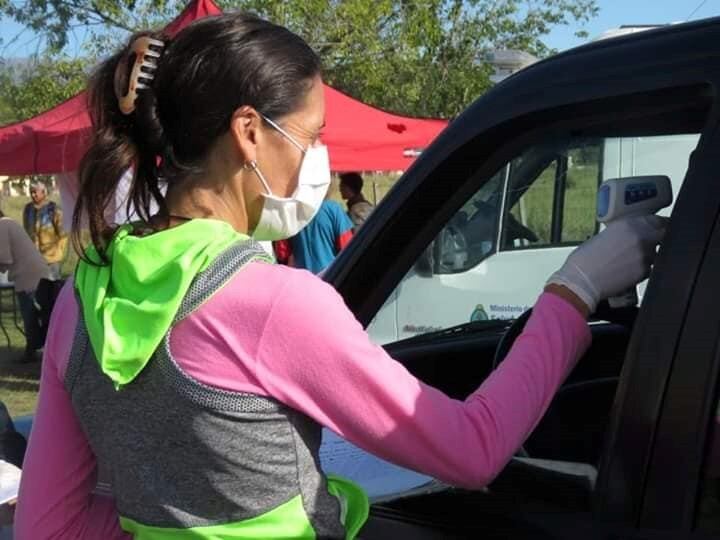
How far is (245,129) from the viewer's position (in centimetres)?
137

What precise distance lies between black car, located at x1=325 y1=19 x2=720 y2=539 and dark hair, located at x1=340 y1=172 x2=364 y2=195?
268 inches

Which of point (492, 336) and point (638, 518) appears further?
point (492, 336)

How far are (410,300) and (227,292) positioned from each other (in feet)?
4.12

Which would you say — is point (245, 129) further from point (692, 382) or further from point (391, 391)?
point (692, 382)

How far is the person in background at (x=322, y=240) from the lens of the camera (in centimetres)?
730

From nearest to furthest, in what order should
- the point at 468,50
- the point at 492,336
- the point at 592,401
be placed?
1. the point at 592,401
2. the point at 492,336
3. the point at 468,50

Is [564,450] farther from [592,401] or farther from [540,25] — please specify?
[540,25]

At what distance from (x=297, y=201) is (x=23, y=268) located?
28.5 feet

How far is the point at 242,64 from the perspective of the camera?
1.36 meters

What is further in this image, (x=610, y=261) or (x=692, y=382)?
(x=610, y=261)

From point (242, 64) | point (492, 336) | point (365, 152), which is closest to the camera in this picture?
point (242, 64)

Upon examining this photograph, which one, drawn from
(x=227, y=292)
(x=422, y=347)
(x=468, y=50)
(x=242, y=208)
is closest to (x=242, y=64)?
(x=242, y=208)

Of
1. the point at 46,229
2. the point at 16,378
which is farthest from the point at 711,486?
the point at 46,229

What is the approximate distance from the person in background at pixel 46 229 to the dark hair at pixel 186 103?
11268mm
